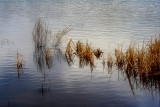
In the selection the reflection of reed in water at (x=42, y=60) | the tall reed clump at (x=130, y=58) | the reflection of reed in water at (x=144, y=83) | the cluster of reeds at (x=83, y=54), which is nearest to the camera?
the reflection of reed in water at (x=144, y=83)

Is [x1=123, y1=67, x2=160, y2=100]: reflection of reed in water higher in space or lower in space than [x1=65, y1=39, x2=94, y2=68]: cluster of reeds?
lower

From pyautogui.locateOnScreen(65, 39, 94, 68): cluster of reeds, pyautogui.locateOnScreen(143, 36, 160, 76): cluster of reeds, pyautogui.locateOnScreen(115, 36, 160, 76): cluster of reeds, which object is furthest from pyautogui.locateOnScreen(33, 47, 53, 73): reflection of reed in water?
pyautogui.locateOnScreen(143, 36, 160, 76): cluster of reeds

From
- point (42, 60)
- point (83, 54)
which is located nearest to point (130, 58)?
point (83, 54)

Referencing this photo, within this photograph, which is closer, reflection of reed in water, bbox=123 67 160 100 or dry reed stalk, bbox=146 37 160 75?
reflection of reed in water, bbox=123 67 160 100

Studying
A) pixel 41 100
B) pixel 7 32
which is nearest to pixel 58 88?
pixel 41 100

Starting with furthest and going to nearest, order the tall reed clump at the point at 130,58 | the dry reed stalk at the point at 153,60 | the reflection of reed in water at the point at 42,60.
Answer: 1. the reflection of reed in water at the point at 42,60
2. the tall reed clump at the point at 130,58
3. the dry reed stalk at the point at 153,60

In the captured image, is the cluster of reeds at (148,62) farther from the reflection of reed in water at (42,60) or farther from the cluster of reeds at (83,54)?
the reflection of reed in water at (42,60)

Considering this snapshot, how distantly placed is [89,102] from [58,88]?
5.22 ft

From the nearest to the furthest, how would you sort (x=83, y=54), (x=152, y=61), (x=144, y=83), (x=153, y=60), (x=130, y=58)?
(x=144, y=83)
(x=153, y=60)
(x=152, y=61)
(x=130, y=58)
(x=83, y=54)

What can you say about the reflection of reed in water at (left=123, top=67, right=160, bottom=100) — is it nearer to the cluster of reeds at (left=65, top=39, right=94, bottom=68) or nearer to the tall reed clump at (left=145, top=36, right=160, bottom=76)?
the tall reed clump at (left=145, top=36, right=160, bottom=76)

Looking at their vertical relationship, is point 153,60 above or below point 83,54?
below

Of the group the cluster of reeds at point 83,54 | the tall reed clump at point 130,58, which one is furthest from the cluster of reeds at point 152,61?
the cluster of reeds at point 83,54

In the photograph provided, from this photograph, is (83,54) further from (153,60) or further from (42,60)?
(153,60)

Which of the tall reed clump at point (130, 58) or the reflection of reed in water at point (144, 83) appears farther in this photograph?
the tall reed clump at point (130, 58)
